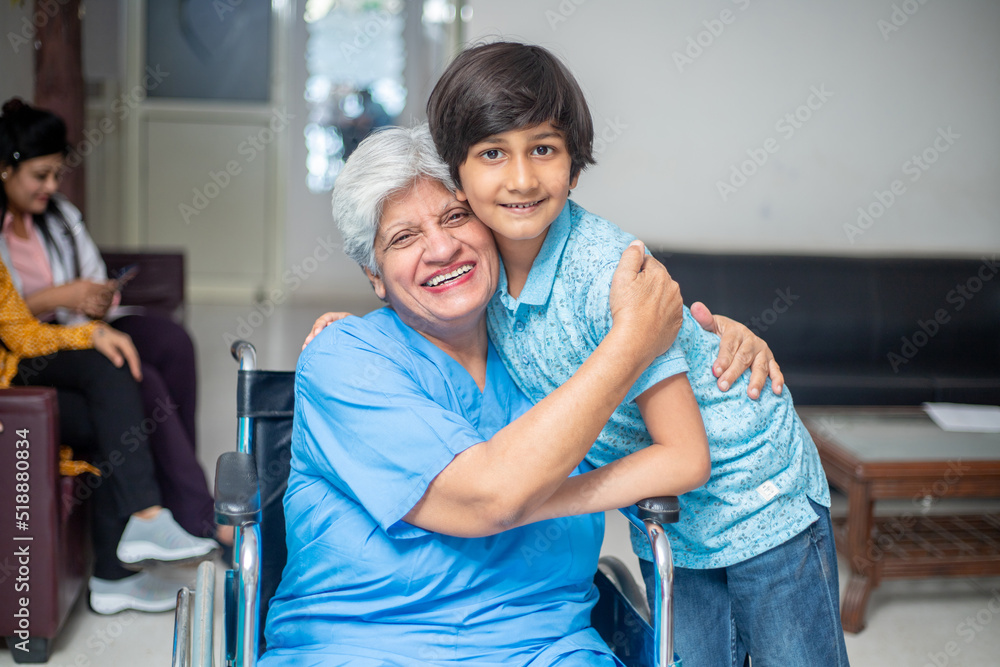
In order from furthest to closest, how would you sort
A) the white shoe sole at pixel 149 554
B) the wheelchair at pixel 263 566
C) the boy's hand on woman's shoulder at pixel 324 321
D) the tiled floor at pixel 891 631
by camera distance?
the white shoe sole at pixel 149 554 < the tiled floor at pixel 891 631 < the boy's hand on woman's shoulder at pixel 324 321 < the wheelchair at pixel 263 566

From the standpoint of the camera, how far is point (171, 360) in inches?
102

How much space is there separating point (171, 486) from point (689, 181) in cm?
224

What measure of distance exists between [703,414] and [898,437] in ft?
5.07

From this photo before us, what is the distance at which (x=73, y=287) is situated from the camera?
244cm

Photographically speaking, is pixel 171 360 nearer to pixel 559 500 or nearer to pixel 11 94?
pixel 559 500

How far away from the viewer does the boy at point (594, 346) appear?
1.08 metres

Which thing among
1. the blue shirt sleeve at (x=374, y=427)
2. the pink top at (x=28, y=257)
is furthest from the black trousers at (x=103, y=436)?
the blue shirt sleeve at (x=374, y=427)

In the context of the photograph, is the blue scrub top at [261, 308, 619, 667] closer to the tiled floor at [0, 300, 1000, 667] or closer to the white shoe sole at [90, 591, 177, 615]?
the tiled floor at [0, 300, 1000, 667]

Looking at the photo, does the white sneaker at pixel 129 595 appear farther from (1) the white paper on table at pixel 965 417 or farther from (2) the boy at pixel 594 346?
(1) the white paper on table at pixel 965 417

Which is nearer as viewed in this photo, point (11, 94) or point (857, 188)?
point (857, 188)

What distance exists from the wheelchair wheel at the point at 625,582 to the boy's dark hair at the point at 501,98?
2.19 ft

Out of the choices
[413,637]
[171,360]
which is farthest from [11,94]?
[413,637]

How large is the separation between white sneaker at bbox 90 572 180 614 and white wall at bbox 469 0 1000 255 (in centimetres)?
205

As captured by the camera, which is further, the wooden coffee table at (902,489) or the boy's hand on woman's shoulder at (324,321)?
the wooden coffee table at (902,489)
